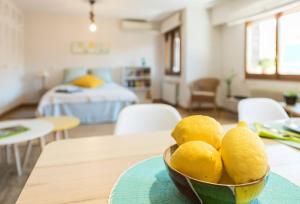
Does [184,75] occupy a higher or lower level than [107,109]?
higher

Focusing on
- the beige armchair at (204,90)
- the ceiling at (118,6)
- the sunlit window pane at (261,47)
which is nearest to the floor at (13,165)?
the beige armchair at (204,90)

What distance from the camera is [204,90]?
5.08 meters

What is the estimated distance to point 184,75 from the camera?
522 cm

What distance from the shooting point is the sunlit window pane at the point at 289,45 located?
348 centimetres

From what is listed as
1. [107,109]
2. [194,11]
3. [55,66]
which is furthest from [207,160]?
[55,66]

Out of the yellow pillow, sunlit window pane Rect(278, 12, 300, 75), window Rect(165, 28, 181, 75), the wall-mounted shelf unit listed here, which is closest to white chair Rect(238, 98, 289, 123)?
sunlit window pane Rect(278, 12, 300, 75)

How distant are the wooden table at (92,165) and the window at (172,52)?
16.5 feet

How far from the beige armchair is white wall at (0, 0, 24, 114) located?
377cm

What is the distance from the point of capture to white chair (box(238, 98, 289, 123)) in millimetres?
1378

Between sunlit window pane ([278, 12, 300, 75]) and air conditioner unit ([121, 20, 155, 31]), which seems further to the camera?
air conditioner unit ([121, 20, 155, 31])

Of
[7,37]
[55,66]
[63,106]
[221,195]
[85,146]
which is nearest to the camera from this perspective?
[221,195]

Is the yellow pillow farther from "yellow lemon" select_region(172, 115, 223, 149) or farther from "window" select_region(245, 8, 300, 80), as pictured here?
"yellow lemon" select_region(172, 115, 223, 149)

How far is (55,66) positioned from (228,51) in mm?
4365

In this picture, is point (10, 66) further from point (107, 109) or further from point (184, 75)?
point (184, 75)
